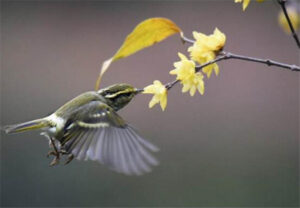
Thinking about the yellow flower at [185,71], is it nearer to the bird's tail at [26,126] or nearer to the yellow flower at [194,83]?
the yellow flower at [194,83]

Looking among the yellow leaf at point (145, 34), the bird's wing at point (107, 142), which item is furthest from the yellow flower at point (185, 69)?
the bird's wing at point (107, 142)

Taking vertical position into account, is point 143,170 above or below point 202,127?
above

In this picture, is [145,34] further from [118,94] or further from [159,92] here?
[118,94]

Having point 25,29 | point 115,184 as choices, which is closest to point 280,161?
point 115,184

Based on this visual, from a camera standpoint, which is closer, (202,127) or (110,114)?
(110,114)

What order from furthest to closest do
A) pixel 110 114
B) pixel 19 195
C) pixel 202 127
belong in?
pixel 202 127 < pixel 19 195 < pixel 110 114

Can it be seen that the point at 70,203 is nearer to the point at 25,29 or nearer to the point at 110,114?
the point at 110,114

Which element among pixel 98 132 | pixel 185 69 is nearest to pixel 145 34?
pixel 185 69
